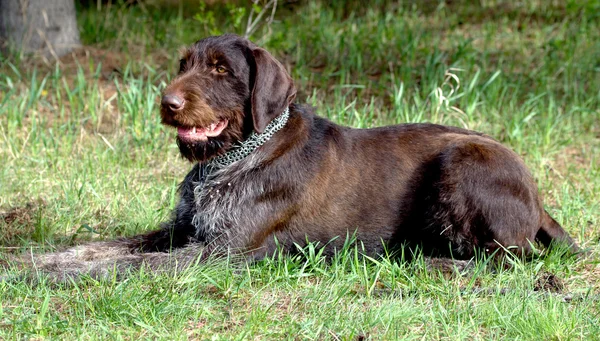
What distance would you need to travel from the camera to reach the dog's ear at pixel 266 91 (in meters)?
4.72

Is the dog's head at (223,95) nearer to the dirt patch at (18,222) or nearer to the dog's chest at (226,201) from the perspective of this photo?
the dog's chest at (226,201)

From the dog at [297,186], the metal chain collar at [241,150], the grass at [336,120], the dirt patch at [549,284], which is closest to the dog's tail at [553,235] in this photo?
the dog at [297,186]

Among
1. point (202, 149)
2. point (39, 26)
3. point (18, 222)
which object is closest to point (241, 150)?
point (202, 149)

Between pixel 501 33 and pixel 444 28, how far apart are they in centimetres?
70

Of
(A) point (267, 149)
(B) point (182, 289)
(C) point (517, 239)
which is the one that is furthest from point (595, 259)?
(B) point (182, 289)

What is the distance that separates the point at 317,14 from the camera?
36.8ft

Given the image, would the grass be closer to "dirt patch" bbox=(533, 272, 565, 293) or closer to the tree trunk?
"dirt patch" bbox=(533, 272, 565, 293)

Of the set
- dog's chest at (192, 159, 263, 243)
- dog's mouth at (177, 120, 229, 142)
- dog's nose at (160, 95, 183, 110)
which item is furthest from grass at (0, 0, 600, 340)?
dog's nose at (160, 95, 183, 110)

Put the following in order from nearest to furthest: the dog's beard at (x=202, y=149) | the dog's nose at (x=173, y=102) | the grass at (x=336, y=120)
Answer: the grass at (x=336, y=120) < the dog's nose at (x=173, y=102) < the dog's beard at (x=202, y=149)

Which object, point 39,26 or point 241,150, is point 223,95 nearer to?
point 241,150

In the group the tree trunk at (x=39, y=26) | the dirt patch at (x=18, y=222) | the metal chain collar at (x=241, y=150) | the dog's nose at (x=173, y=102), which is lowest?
the dirt patch at (x=18, y=222)

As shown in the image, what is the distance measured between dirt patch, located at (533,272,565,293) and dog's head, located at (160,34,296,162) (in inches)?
66.6

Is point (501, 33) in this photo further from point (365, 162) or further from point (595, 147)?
point (365, 162)

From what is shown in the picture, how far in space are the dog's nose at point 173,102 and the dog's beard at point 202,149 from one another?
27 centimetres
